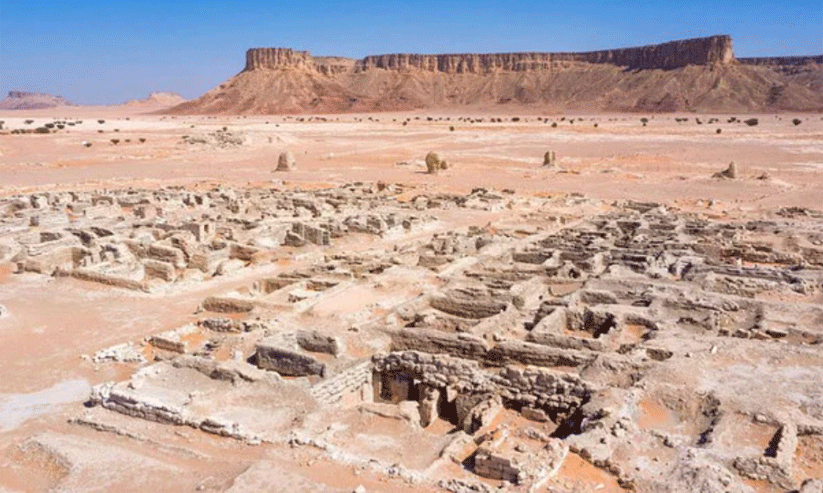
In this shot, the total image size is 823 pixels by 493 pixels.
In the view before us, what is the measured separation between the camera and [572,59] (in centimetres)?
14875

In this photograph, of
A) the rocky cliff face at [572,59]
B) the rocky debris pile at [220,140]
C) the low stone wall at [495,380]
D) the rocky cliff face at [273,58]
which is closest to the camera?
the low stone wall at [495,380]

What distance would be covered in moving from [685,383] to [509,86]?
137042mm

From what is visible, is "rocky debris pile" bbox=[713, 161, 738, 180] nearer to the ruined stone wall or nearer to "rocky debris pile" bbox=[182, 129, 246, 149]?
the ruined stone wall

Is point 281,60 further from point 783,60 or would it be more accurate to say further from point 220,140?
point 783,60

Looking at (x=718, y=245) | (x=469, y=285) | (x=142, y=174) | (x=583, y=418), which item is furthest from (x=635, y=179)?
(x=583, y=418)

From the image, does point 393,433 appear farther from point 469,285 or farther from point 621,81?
point 621,81

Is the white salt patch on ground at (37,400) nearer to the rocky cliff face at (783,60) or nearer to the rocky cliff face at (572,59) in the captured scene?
the rocky cliff face at (572,59)

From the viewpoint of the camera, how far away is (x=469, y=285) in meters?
15.5

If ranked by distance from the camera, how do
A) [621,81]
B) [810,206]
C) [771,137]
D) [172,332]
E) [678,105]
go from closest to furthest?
[172,332] < [810,206] < [771,137] < [678,105] < [621,81]

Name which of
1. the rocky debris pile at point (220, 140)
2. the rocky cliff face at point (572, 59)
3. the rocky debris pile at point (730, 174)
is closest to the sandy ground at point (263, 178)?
the rocky debris pile at point (220, 140)

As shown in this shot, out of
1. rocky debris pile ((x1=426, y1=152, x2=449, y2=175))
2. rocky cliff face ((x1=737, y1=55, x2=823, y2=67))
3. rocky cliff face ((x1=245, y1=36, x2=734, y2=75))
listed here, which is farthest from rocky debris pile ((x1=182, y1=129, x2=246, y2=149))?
rocky cliff face ((x1=737, y1=55, x2=823, y2=67))

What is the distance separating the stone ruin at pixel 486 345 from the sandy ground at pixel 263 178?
646 millimetres

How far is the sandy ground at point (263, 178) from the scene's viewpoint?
9.37 m

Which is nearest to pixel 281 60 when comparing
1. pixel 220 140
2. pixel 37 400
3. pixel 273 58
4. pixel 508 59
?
pixel 273 58
